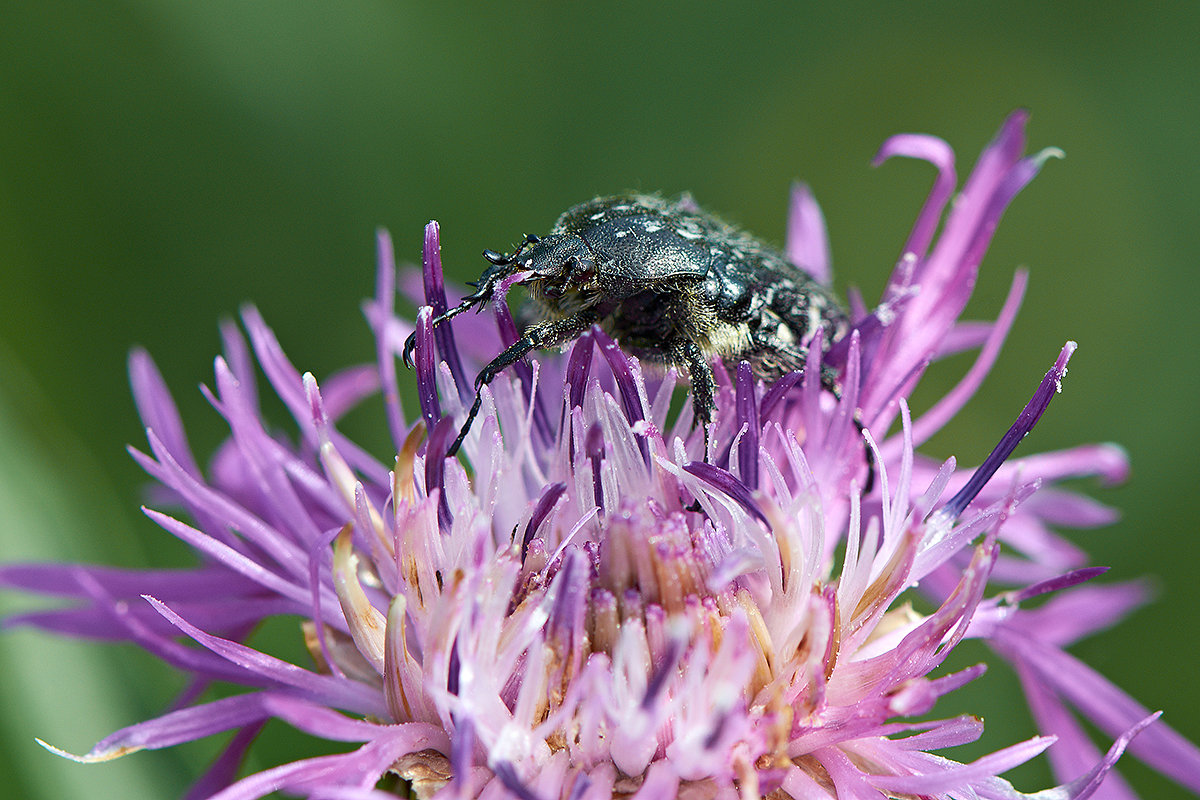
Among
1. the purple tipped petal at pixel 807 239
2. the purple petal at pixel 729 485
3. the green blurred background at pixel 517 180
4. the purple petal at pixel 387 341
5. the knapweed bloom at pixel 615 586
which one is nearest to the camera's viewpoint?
the knapweed bloom at pixel 615 586

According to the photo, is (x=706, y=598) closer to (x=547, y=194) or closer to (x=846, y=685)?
(x=846, y=685)

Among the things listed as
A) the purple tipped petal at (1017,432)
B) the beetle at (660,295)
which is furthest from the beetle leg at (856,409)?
the purple tipped petal at (1017,432)

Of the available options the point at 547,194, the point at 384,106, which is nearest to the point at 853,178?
the point at 547,194

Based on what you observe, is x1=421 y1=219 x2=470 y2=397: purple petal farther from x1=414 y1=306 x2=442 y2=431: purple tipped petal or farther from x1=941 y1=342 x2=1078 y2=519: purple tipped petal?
x1=941 y1=342 x2=1078 y2=519: purple tipped petal


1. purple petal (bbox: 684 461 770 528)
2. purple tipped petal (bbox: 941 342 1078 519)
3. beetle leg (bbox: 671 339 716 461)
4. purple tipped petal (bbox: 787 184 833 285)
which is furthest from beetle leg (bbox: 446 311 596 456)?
purple tipped petal (bbox: 787 184 833 285)

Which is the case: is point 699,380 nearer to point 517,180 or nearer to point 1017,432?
point 1017,432

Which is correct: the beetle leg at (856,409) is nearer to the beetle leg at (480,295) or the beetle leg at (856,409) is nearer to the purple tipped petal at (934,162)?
the purple tipped petal at (934,162)
